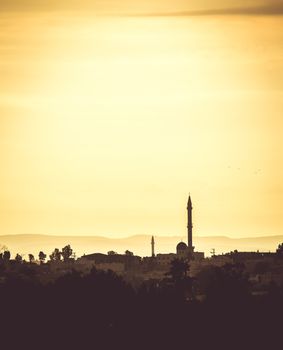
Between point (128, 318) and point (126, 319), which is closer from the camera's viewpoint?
point (126, 319)

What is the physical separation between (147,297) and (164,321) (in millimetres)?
16180

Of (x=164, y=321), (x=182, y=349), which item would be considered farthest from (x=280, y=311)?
(x=182, y=349)

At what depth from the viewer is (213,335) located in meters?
144

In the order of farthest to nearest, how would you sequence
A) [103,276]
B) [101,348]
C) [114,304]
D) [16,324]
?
[103,276]
[114,304]
[16,324]
[101,348]

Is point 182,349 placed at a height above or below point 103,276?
below

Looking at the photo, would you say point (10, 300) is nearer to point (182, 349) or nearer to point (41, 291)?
point (41, 291)

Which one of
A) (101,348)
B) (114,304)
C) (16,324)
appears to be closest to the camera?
(101,348)

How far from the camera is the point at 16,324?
147 metres

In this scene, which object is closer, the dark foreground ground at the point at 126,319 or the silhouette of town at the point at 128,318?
the dark foreground ground at the point at 126,319

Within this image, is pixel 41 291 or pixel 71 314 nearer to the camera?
pixel 71 314

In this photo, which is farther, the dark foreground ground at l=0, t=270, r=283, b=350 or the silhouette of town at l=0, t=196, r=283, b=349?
the silhouette of town at l=0, t=196, r=283, b=349

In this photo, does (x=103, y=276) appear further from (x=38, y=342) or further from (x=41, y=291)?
(x=38, y=342)

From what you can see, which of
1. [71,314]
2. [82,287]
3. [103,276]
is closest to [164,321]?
[71,314]

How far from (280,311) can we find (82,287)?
19.5m
